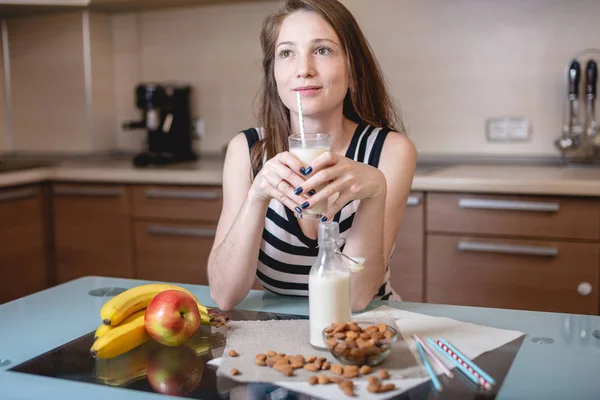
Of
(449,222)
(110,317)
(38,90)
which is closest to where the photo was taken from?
(110,317)

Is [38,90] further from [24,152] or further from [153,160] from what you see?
[153,160]

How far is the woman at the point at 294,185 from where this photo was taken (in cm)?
136

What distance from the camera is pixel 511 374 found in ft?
3.21

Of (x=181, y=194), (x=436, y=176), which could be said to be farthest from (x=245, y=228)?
(x=181, y=194)

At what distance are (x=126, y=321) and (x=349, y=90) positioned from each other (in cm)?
85

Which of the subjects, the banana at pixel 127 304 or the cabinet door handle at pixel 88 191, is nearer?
the banana at pixel 127 304

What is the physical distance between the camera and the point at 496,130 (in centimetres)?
302

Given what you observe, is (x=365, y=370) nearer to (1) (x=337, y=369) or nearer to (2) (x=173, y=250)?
(1) (x=337, y=369)

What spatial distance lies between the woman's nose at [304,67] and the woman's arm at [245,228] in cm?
28

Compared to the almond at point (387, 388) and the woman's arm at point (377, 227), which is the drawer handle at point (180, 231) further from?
the almond at point (387, 388)

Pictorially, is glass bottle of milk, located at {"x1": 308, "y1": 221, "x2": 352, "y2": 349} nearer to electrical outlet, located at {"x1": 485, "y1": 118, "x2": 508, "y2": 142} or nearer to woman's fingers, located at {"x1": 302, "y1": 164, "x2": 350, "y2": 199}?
woman's fingers, located at {"x1": 302, "y1": 164, "x2": 350, "y2": 199}

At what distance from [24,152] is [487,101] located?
247cm

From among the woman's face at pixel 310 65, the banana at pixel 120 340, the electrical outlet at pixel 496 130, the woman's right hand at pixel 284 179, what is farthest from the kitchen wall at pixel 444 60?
the banana at pixel 120 340

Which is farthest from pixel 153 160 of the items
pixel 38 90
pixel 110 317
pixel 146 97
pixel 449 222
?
Answer: pixel 110 317
